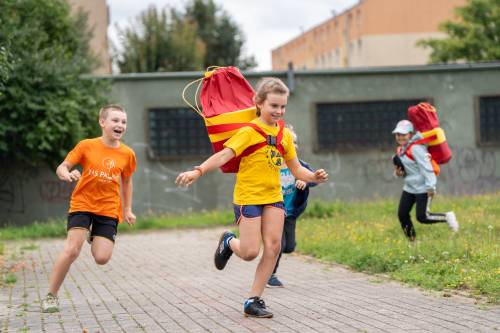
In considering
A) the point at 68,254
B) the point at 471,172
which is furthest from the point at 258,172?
the point at 471,172

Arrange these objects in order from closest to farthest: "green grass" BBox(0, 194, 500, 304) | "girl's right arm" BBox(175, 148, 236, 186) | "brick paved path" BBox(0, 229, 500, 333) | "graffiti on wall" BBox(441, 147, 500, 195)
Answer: "girl's right arm" BBox(175, 148, 236, 186), "brick paved path" BBox(0, 229, 500, 333), "green grass" BBox(0, 194, 500, 304), "graffiti on wall" BBox(441, 147, 500, 195)

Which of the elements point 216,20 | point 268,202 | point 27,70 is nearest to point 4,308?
point 268,202

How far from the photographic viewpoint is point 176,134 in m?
22.9

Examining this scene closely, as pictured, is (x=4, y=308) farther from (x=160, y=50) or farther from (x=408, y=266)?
(x=160, y=50)

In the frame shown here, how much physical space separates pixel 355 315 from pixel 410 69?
16870 millimetres

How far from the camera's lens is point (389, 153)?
23547 millimetres

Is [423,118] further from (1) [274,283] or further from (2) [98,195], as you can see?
(2) [98,195]

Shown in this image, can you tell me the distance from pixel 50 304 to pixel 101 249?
2.11 ft

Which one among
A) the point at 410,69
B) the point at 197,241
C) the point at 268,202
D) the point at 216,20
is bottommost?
the point at 197,241

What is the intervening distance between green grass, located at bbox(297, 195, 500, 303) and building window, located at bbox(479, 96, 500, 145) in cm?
650

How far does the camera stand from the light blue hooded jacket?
1219 centimetres

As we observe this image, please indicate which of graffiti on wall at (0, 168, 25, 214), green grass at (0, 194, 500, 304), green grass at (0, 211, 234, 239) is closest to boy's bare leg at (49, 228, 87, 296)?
green grass at (0, 194, 500, 304)

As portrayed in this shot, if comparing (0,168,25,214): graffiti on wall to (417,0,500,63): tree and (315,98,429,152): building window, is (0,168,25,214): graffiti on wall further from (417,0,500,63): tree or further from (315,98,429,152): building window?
(417,0,500,63): tree

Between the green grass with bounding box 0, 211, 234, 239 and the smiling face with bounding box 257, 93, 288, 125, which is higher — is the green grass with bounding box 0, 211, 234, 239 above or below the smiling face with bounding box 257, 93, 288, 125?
below
